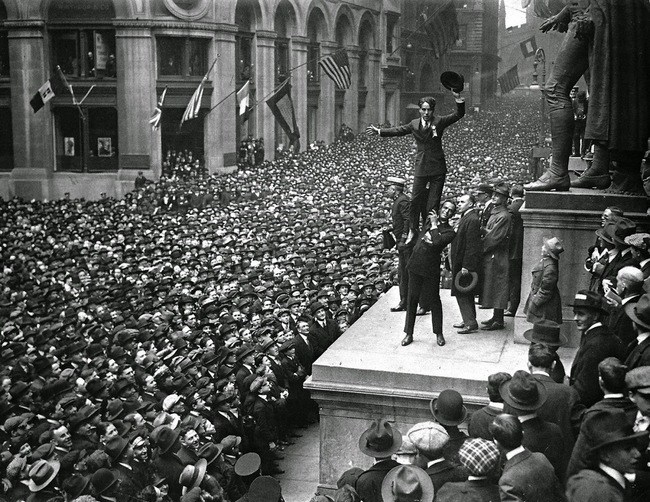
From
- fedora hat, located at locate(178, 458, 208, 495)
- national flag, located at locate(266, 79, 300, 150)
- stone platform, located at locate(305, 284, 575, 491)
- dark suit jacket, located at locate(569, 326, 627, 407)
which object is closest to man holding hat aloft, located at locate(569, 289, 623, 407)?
dark suit jacket, located at locate(569, 326, 627, 407)

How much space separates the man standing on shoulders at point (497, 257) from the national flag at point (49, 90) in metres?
27.0

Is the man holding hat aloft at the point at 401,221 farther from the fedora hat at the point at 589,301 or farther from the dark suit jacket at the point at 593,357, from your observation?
the dark suit jacket at the point at 593,357

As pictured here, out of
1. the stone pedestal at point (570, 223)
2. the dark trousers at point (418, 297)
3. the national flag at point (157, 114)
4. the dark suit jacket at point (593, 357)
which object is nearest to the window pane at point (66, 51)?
the national flag at point (157, 114)

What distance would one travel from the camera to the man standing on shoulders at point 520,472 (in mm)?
5531

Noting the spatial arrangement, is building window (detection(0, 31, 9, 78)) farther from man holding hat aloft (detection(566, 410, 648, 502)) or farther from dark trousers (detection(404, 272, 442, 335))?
man holding hat aloft (detection(566, 410, 648, 502))

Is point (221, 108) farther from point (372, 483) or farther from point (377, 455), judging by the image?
point (372, 483)

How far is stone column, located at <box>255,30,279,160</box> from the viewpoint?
4566 centimetres

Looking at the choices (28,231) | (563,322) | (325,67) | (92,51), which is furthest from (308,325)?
(92,51)

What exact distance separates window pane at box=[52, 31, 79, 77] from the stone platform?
1298 inches

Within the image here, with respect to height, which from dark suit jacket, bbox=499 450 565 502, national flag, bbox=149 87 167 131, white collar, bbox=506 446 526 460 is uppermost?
national flag, bbox=149 87 167 131

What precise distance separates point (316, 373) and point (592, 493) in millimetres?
5321

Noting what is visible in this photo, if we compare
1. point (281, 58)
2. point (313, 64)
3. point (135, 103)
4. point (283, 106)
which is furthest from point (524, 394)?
point (313, 64)

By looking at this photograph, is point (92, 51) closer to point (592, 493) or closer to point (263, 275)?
point (263, 275)

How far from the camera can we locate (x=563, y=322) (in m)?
10.5
